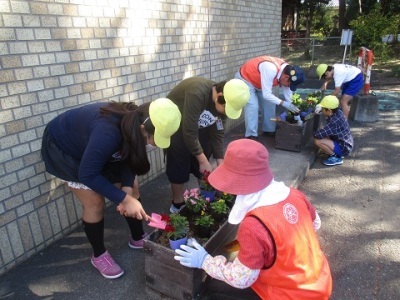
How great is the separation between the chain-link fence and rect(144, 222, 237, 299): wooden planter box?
14.0 m

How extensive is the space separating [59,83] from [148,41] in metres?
1.50

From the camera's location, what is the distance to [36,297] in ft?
8.55

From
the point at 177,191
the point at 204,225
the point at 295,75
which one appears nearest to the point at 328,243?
the point at 204,225

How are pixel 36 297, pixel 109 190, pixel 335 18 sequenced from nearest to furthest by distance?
pixel 109 190 → pixel 36 297 → pixel 335 18

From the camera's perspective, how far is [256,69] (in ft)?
18.0

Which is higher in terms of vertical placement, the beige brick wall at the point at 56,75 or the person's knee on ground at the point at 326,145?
the beige brick wall at the point at 56,75

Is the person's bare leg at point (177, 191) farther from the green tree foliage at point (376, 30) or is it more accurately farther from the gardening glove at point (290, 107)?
the green tree foliage at point (376, 30)

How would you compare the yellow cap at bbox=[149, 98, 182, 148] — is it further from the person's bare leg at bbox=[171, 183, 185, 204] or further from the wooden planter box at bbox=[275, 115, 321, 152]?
the wooden planter box at bbox=[275, 115, 321, 152]

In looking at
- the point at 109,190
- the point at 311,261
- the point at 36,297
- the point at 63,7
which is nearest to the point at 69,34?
the point at 63,7

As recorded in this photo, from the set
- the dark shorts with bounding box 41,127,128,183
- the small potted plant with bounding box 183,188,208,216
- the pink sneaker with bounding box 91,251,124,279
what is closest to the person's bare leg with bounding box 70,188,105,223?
the dark shorts with bounding box 41,127,128,183

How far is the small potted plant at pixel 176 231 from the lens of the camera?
2.42m

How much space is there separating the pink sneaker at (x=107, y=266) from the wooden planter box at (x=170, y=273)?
0.34 m

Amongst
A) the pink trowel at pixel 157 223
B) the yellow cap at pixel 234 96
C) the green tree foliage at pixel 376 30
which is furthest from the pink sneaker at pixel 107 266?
the green tree foliage at pixel 376 30

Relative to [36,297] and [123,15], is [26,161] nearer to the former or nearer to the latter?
[36,297]
